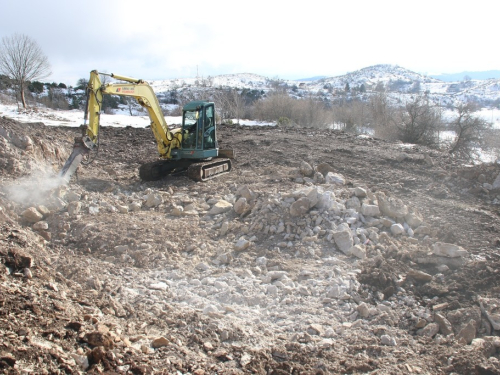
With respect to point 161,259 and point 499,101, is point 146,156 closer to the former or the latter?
point 161,259

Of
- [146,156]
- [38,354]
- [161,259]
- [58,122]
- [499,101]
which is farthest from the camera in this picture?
[499,101]

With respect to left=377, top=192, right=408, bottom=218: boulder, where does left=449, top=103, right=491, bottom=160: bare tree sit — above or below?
above

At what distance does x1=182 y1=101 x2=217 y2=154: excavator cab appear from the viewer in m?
9.91

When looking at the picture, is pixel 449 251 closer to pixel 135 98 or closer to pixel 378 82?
pixel 135 98

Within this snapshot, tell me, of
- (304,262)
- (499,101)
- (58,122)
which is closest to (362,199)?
(304,262)

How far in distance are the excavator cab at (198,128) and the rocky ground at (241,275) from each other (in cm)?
136

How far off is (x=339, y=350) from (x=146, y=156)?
32.3ft

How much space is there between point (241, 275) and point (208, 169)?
514 cm

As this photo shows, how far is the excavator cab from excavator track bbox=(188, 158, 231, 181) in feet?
0.89

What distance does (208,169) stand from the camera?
387 inches

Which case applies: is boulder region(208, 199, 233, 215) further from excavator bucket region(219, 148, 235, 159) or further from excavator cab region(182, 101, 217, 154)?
excavator bucket region(219, 148, 235, 159)

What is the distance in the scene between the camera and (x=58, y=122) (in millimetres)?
18219

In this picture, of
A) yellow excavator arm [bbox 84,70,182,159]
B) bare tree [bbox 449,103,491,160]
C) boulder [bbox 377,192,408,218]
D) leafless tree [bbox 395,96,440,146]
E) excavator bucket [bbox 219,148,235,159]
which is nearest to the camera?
boulder [bbox 377,192,408,218]

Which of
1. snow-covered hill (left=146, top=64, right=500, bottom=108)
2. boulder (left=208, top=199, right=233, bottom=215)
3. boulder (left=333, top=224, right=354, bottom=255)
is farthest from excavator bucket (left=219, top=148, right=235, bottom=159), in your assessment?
snow-covered hill (left=146, top=64, right=500, bottom=108)
